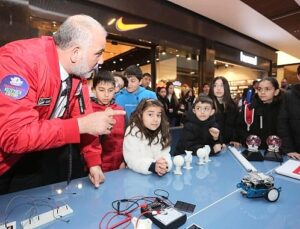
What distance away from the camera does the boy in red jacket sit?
1.92 m

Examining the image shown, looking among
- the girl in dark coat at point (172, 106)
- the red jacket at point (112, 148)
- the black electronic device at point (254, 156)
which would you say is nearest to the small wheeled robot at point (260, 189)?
the black electronic device at point (254, 156)

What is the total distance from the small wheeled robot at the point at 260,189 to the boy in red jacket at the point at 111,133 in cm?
102

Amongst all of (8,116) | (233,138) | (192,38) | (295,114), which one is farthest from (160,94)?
(8,116)

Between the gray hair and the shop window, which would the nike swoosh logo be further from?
the gray hair

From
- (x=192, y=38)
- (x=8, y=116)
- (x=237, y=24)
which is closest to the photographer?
(x=8, y=116)

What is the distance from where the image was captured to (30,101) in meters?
0.97

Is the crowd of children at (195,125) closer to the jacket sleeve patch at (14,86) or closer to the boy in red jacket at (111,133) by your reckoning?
the boy in red jacket at (111,133)

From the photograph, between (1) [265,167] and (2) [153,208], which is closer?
(2) [153,208]

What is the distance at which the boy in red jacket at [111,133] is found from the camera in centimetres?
192

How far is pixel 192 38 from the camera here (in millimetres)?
5172

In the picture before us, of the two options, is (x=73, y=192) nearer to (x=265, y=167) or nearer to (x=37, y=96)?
(x=37, y=96)

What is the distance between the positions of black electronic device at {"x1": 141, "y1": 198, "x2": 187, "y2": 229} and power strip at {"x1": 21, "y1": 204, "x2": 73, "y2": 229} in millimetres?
328

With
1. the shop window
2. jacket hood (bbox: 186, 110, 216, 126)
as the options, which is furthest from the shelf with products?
jacket hood (bbox: 186, 110, 216, 126)

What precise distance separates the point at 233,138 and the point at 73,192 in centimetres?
182
